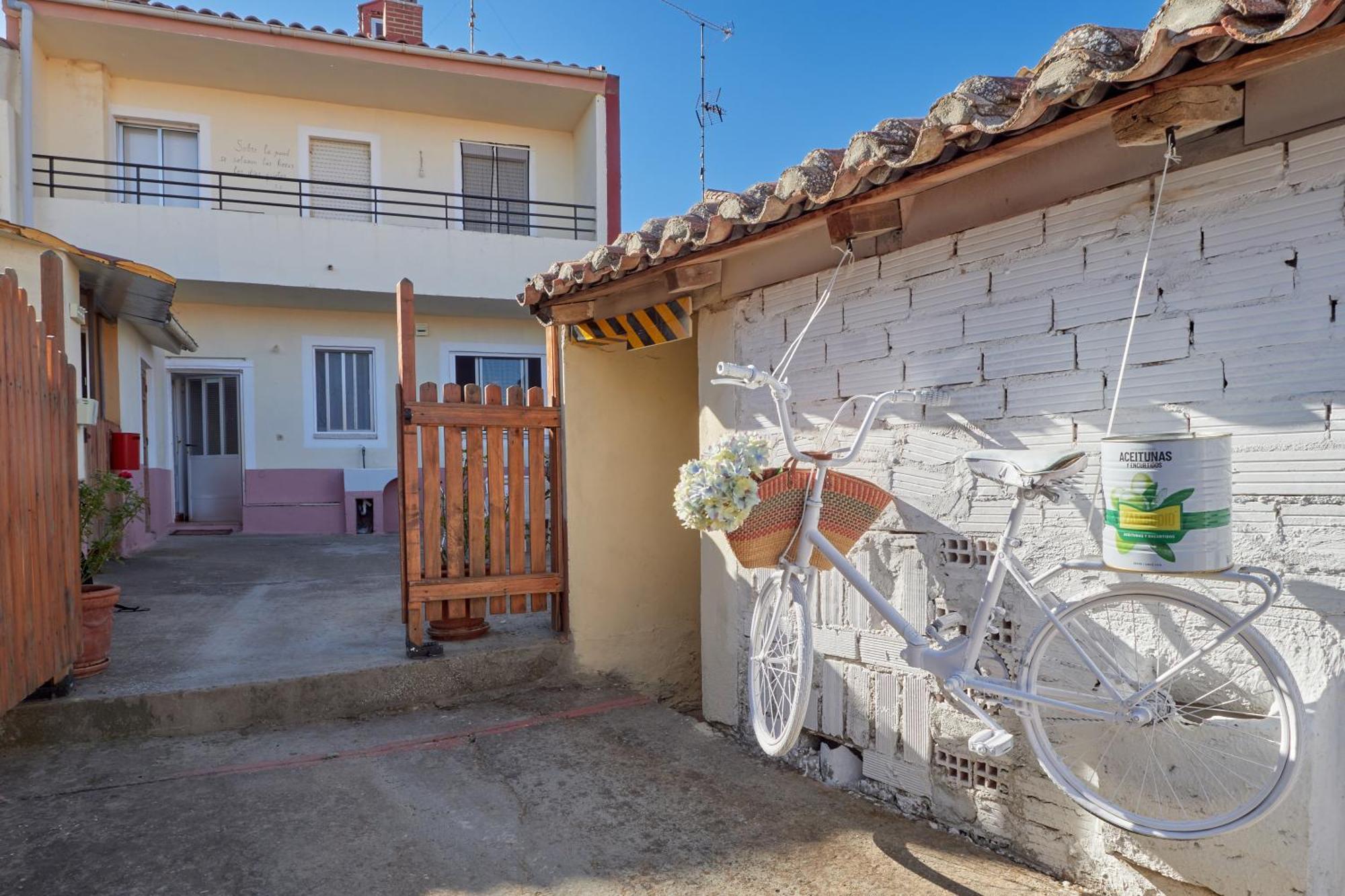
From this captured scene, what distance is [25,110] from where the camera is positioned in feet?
35.6

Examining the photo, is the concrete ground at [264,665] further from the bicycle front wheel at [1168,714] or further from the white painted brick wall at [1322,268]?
the white painted brick wall at [1322,268]

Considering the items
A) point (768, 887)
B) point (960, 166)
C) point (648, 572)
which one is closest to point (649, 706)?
point (648, 572)

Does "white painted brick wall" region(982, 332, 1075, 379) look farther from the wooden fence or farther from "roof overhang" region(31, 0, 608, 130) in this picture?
"roof overhang" region(31, 0, 608, 130)

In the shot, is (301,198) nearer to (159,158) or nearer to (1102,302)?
(159,158)

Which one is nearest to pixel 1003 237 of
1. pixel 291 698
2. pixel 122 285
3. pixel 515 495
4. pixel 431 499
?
pixel 515 495

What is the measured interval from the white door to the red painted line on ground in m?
10.5

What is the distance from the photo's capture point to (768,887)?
3.00 metres

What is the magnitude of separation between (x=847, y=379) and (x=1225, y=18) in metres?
2.06

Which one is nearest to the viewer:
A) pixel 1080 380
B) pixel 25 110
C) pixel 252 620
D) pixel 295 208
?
pixel 1080 380

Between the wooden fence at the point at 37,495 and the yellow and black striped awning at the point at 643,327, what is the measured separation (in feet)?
9.02

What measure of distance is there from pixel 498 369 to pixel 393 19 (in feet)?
20.1

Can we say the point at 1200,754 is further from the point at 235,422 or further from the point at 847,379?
the point at 235,422

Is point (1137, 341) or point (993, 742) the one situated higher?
point (1137, 341)

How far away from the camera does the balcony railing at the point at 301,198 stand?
455 inches
